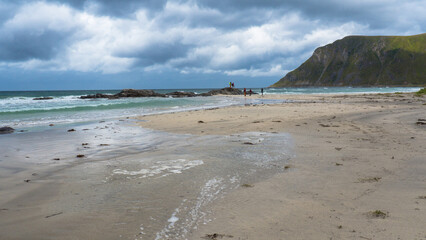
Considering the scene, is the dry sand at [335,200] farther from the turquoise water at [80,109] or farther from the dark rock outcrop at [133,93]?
the dark rock outcrop at [133,93]

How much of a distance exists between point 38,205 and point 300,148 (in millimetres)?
5812

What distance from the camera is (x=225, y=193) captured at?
3.95 metres

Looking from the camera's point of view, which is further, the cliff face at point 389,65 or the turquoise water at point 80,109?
the cliff face at point 389,65

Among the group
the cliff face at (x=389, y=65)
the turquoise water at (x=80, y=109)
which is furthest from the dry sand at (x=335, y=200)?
the cliff face at (x=389, y=65)

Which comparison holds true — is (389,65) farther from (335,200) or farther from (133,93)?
(335,200)

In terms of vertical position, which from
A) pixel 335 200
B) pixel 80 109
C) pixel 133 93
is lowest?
pixel 335 200

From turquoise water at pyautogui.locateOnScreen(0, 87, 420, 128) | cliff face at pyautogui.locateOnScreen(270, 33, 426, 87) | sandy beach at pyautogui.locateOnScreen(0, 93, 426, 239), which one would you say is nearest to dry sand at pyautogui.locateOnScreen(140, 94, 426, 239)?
sandy beach at pyautogui.locateOnScreen(0, 93, 426, 239)

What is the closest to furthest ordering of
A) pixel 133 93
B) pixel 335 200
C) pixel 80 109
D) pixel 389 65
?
pixel 335 200 < pixel 80 109 < pixel 133 93 < pixel 389 65

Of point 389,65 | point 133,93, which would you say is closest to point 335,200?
point 133,93

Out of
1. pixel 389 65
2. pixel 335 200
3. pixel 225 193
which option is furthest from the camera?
pixel 389 65

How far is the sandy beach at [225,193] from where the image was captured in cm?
287

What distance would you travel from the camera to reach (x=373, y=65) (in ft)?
623

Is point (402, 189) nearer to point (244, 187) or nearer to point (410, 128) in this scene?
point (244, 187)

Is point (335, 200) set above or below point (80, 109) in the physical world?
below
